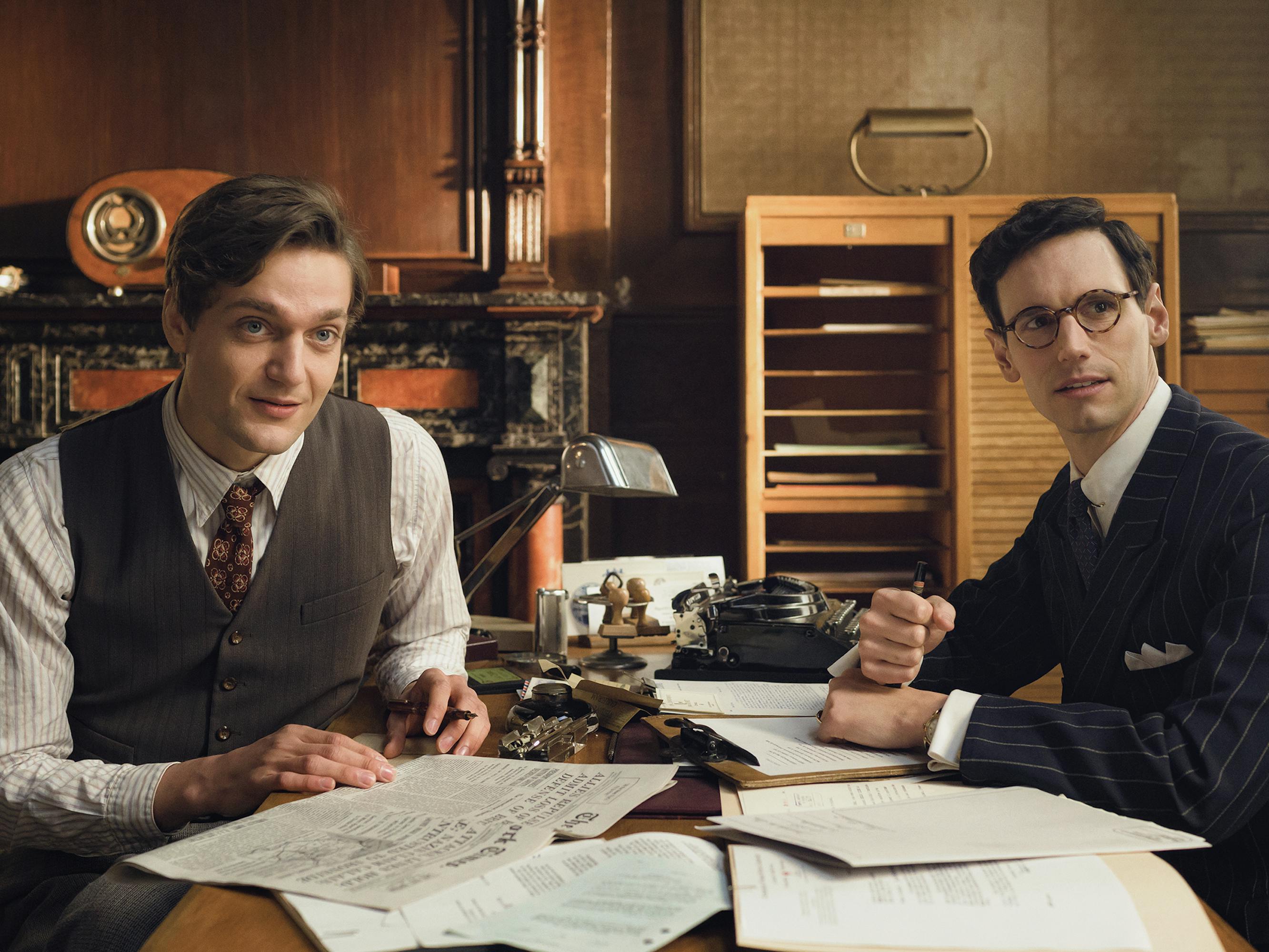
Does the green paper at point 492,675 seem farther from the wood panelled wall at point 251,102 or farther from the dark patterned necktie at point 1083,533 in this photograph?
the wood panelled wall at point 251,102

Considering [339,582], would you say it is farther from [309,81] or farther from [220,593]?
[309,81]

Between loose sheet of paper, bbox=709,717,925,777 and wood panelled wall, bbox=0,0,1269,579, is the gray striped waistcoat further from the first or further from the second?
wood panelled wall, bbox=0,0,1269,579

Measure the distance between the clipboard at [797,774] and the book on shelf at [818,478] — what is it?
2.87m

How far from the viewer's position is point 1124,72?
4.34 meters

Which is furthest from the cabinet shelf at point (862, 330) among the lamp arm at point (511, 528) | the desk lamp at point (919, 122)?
the lamp arm at point (511, 528)

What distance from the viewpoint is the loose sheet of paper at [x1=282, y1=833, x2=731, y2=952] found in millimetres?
724

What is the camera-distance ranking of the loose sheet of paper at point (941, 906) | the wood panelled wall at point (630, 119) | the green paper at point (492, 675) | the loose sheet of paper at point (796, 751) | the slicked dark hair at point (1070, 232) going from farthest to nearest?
the wood panelled wall at point (630, 119), the green paper at point (492, 675), the slicked dark hair at point (1070, 232), the loose sheet of paper at point (796, 751), the loose sheet of paper at point (941, 906)

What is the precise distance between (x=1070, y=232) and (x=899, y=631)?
2.43 ft

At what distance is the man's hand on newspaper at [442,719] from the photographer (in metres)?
1.27

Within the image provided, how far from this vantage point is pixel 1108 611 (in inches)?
53.6

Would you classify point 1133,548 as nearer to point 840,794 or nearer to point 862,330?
point 840,794

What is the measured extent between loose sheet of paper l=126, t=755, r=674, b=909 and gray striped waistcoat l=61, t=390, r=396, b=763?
0.48m

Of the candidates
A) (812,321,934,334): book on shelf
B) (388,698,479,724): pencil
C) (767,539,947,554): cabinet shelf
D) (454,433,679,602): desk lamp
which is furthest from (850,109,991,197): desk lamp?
(388,698,479,724): pencil

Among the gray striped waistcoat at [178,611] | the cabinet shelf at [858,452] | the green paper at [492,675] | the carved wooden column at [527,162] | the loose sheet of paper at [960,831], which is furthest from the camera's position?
the carved wooden column at [527,162]
